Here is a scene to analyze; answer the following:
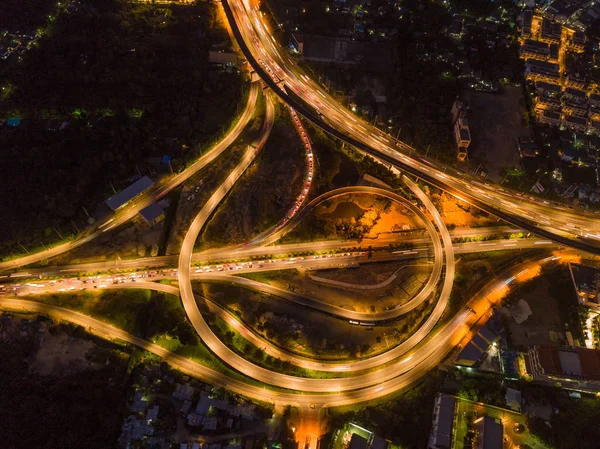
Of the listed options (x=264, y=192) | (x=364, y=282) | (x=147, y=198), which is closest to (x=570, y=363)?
(x=364, y=282)

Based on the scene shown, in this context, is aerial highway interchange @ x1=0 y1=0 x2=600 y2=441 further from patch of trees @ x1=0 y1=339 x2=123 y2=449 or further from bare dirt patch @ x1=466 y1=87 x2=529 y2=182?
patch of trees @ x1=0 y1=339 x2=123 y2=449

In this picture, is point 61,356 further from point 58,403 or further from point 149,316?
point 149,316

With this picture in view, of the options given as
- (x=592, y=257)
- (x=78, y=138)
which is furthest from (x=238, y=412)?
(x=592, y=257)

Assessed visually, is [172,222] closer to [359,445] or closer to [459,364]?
[359,445]

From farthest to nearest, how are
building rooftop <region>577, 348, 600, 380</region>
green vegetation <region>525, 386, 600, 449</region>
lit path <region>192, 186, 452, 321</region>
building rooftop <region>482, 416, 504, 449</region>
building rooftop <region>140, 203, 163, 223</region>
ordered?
building rooftop <region>140, 203, 163, 223</region>, lit path <region>192, 186, 452, 321</region>, building rooftop <region>577, 348, 600, 380</region>, green vegetation <region>525, 386, 600, 449</region>, building rooftop <region>482, 416, 504, 449</region>

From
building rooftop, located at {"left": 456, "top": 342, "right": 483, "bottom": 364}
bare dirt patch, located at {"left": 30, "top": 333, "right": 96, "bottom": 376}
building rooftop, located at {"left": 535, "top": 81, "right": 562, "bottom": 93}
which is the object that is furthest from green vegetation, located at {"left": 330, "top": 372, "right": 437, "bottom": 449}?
building rooftop, located at {"left": 535, "top": 81, "right": 562, "bottom": 93}

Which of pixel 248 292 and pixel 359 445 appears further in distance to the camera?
pixel 248 292
